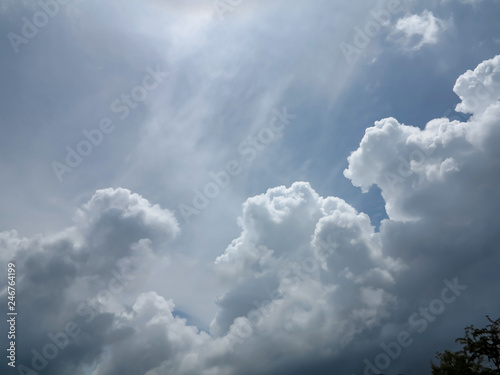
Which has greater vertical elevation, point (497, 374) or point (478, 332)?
point (478, 332)

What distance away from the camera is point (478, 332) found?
A: 33438 millimetres

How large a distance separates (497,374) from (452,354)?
4052 mm

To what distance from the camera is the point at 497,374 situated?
1249 inches

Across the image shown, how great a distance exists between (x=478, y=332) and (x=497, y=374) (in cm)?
404

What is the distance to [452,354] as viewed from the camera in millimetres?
34656

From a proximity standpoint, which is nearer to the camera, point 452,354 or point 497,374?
point 497,374

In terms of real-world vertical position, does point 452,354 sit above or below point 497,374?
above

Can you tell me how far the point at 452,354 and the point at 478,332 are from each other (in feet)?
12.9
